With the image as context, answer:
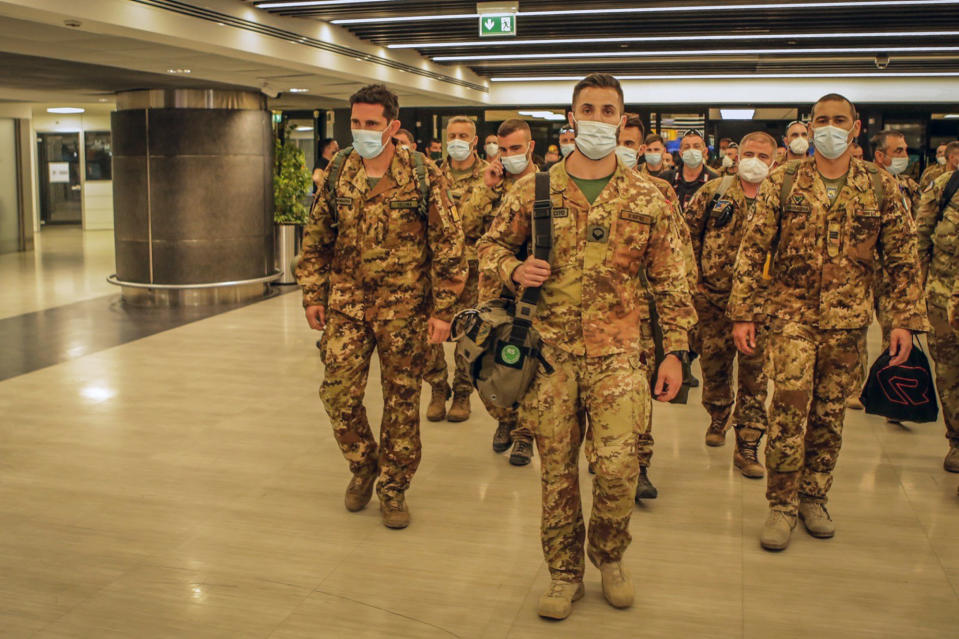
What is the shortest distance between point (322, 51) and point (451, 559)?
24.6ft

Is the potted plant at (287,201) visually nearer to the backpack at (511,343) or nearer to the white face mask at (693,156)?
the white face mask at (693,156)

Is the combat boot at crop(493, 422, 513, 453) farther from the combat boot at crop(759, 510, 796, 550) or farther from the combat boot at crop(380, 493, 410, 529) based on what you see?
the combat boot at crop(759, 510, 796, 550)

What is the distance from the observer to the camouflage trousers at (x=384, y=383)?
4.00 metres

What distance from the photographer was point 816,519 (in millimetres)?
4031

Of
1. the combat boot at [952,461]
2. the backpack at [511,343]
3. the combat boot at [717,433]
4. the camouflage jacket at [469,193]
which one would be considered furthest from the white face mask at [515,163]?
the combat boot at [952,461]

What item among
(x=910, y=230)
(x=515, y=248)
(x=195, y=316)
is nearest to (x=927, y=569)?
(x=910, y=230)

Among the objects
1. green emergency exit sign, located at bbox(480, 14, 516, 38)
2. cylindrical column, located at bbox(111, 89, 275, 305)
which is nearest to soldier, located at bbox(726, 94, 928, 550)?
green emergency exit sign, located at bbox(480, 14, 516, 38)

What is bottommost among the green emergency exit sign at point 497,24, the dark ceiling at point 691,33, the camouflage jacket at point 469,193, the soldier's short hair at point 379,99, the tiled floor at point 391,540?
the tiled floor at point 391,540

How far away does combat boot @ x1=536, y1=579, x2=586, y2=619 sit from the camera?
10.4 feet

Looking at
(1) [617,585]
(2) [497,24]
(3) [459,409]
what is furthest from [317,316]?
(2) [497,24]

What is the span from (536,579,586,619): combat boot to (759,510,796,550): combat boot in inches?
41.0

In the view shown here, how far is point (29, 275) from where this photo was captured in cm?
1307

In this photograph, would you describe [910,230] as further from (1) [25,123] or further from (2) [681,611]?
(1) [25,123]

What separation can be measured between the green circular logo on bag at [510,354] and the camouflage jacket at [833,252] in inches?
51.5
